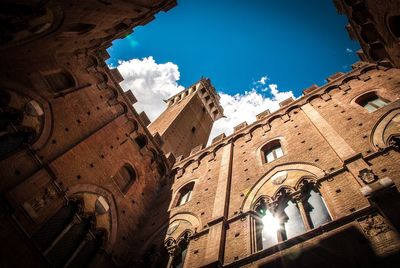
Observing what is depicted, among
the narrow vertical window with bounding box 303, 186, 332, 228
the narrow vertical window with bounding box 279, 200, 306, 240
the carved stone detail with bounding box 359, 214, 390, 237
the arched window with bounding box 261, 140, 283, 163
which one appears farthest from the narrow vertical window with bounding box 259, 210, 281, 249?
the arched window with bounding box 261, 140, 283, 163

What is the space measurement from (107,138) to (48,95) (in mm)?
2612

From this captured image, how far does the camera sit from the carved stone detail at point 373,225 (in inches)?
215

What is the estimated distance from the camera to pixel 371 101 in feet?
33.8

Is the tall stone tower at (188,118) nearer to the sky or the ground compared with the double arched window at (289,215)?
nearer to the sky

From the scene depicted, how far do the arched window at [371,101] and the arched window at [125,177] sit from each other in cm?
897

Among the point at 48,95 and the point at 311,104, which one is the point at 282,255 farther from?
the point at 48,95

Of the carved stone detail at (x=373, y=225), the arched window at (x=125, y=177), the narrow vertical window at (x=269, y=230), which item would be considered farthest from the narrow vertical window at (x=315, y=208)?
the arched window at (x=125, y=177)

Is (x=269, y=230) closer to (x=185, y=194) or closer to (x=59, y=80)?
(x=185, y=194)

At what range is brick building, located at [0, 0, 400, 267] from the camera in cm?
671

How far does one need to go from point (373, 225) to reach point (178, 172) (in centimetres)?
987

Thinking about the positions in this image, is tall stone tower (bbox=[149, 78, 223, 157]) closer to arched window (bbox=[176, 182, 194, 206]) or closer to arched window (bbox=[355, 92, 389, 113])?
arched window (bbox=[176, 182, 194, 206])

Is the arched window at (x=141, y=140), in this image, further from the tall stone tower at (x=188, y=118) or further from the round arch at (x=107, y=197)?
the tall stone tower at (x=188, y=118)

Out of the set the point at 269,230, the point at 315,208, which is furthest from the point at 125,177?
the point at 315,208

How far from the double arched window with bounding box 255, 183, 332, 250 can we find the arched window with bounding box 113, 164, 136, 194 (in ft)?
18.1
